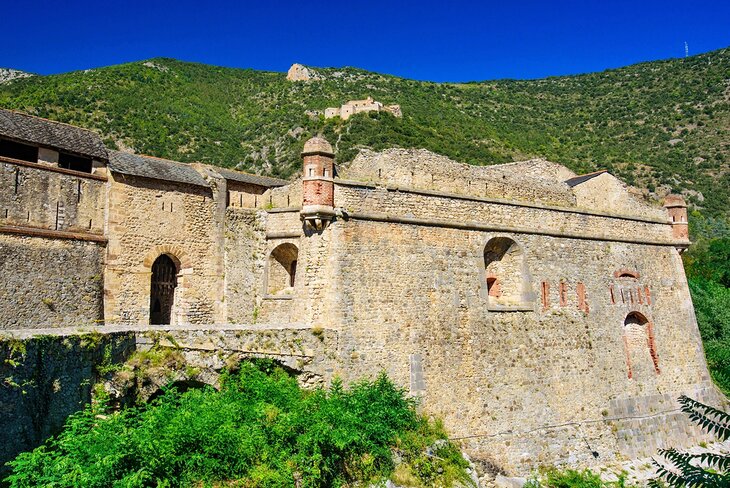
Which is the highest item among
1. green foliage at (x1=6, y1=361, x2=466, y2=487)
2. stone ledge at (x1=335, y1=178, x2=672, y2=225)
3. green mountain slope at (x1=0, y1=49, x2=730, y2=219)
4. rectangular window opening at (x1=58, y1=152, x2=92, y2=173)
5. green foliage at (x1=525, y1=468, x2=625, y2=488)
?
green mountain slope at (x1=0, y1=49, x2=730, y2=219)

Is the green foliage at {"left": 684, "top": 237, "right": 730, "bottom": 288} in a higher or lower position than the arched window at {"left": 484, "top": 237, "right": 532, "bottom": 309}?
higher

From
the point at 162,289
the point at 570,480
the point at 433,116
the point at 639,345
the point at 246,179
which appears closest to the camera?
the point at 570,480

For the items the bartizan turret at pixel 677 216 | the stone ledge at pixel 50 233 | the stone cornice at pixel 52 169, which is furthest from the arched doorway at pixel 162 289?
the bartizan turret at pixel 677 216

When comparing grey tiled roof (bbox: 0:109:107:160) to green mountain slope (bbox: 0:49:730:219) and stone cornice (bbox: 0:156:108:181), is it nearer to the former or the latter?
stone cornice (bbox: 0:156:108:181)

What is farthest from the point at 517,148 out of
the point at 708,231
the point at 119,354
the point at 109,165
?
the point at 119,354

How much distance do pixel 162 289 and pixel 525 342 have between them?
1134 centimetres

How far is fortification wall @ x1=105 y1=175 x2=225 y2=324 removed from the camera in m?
17.0

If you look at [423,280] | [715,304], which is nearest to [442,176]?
[423,280]

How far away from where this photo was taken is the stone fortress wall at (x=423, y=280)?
46.6 feet

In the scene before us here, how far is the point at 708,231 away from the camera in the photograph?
46688mm

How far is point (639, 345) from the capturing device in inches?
762

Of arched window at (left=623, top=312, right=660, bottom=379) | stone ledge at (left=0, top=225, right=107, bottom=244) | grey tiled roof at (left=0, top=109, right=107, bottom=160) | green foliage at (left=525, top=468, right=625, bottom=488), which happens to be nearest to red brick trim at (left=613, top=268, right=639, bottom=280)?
arched window at (left=623, top=312, right=660, bottom=379)

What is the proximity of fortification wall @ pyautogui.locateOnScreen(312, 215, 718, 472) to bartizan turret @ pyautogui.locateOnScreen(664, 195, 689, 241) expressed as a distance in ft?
4.33

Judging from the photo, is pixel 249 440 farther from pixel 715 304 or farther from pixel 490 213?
pixel 715 304
